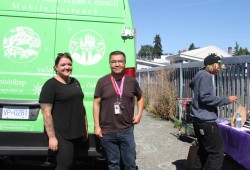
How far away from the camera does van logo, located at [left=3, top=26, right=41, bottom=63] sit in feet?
15.5

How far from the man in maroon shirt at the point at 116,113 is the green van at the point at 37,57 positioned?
1.36 ft

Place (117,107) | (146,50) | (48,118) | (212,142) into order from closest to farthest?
1. (48,118)
2. (117,107)
3. (212,142)
4. (146,50)

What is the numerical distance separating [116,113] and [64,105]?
0.62 metres

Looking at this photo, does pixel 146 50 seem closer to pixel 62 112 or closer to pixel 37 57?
pixel 37 57

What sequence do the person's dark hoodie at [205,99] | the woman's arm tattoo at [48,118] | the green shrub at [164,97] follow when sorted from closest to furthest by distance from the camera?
1. the woman's arm tattoo at [48,118]
2. the person's dark hoodie at [205,99]
3. the green shrub at [164,97]

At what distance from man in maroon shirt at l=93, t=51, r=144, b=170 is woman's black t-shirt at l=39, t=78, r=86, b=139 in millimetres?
262

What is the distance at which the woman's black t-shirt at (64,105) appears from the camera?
13.4ft

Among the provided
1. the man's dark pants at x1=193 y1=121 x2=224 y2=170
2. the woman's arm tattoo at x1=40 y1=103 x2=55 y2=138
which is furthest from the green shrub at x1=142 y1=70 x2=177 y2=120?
the woman's arm tattoo at x1=40 y1=103 x2=55 y2=138

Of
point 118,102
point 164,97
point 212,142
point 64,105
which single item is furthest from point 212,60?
point 164,97

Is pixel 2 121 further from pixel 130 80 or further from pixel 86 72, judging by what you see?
pixel 130 80

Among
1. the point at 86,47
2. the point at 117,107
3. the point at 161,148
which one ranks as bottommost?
the point at 161,148

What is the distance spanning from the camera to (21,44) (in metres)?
4.74

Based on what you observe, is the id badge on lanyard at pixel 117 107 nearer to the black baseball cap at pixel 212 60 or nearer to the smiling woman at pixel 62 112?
the smiling woman at pixel 62 112

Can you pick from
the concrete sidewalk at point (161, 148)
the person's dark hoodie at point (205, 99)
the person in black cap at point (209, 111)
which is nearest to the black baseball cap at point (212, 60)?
the person in black cap at point (209, 111)
